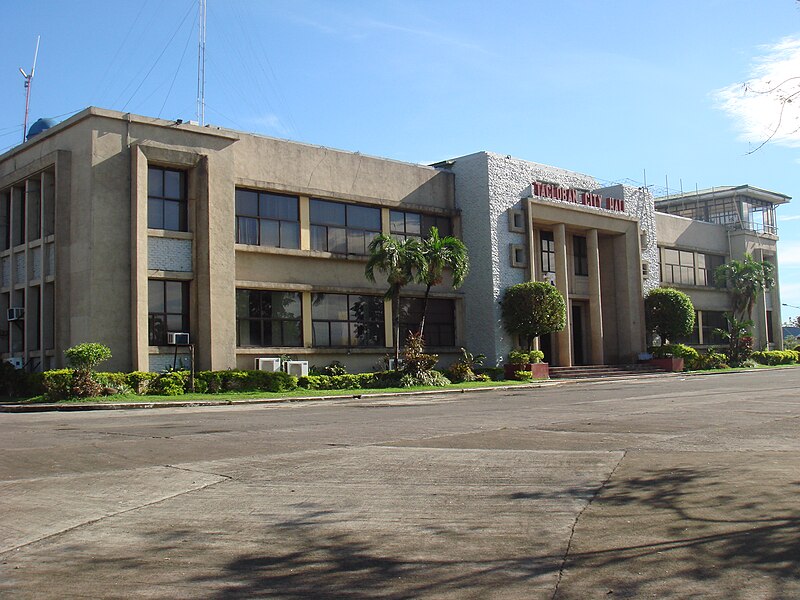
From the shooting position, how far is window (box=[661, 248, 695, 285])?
50.0m

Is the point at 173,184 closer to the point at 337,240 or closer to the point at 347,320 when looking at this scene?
the point at 337,240

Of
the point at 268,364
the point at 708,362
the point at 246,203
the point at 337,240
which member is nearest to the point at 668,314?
the point at 708,362

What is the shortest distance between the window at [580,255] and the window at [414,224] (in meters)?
8.43

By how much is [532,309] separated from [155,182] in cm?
1627

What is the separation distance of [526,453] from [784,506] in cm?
412

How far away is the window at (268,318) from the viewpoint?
30.6m

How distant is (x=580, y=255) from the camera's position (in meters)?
43.3

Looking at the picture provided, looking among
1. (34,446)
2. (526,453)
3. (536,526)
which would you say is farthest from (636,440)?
(34,446)

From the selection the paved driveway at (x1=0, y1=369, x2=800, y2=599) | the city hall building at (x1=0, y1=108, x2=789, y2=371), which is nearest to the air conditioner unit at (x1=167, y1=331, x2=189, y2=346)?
the city hall building at (x1=0, y1=108, x2=789, y2=371)

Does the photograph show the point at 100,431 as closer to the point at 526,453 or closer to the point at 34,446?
the point at 34,446

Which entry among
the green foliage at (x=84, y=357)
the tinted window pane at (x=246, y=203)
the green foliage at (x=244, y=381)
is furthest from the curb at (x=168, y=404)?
the tinted window pane at (x=246, y=203)

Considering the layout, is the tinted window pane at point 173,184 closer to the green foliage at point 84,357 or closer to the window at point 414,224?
the green foliage at point 84,357

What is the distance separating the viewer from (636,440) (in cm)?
Result: 1194

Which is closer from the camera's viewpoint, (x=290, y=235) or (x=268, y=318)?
(x=268, y=318)
